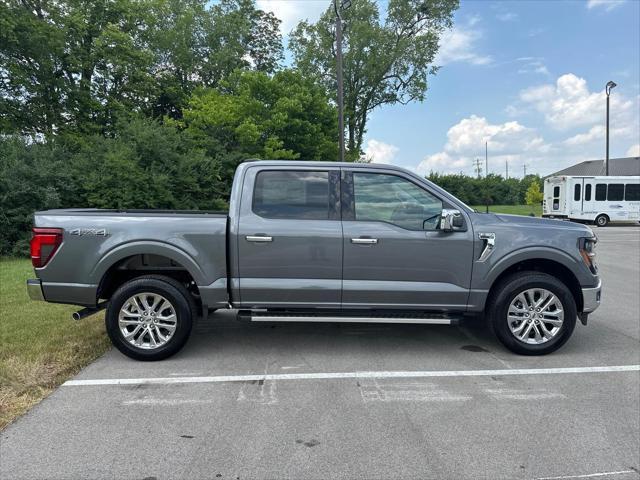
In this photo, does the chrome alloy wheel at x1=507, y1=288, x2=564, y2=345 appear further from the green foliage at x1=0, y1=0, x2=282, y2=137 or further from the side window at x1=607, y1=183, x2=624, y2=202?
the side window at x1=607, y1=183, x2=624, y2=202

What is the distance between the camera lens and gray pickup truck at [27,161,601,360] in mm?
4426

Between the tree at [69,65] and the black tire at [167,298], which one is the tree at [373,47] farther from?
the black tire at [167,298]

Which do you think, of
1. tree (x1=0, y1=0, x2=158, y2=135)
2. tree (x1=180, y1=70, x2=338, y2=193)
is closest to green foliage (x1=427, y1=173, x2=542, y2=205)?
tree (x1=180, y1=70, x2=338, y2=193)

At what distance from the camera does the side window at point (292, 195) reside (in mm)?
4617

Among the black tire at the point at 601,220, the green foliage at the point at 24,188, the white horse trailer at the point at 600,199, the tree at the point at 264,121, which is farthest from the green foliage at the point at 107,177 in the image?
the black tire at the point at 601,220

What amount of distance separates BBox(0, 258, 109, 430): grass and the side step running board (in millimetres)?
1737

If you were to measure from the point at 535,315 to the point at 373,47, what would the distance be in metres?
34.0

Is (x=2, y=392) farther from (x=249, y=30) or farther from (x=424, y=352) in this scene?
(x=249, y=30)

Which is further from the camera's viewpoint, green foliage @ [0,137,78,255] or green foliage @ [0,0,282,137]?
green foliage @ [0,0,282,137]

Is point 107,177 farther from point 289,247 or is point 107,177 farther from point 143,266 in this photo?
point 289,247

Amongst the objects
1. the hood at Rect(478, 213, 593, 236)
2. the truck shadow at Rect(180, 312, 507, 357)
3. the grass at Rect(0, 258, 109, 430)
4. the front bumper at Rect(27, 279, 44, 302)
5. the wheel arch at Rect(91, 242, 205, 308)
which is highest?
the hood at Rect(478, 213, 593, 236)

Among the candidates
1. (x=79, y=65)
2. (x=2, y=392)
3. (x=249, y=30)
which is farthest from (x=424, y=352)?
(x=249, y=30)

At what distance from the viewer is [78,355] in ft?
14.9

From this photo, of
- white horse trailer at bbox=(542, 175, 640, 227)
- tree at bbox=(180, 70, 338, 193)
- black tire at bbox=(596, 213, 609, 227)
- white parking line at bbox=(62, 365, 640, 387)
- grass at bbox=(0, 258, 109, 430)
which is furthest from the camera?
black tire at bbox=(596, 213, 609, 227)
